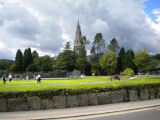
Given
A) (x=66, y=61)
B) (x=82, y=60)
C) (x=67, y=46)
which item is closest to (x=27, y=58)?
(x=67, y=46)

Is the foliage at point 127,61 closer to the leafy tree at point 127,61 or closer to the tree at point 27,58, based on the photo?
the leafy tree at point 127,61

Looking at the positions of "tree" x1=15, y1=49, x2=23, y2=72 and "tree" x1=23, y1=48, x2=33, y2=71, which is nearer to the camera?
"tree" x1=15, y1=49, x2=23, y2=72

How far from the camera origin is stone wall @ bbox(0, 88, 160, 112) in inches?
410

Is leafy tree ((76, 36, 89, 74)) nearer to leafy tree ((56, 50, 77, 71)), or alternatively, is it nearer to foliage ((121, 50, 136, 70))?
leafy tree ((56, 50, 77, 71))

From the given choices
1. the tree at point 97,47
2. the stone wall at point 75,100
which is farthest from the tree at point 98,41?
the stone wall at point 75,100

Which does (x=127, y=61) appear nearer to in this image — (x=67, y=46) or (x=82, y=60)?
(x=82, y=60)

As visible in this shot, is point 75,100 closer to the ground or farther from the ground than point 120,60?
closer to the ground

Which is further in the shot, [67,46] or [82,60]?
[67,46]

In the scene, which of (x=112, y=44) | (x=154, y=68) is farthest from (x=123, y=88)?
(x=112, y=44)

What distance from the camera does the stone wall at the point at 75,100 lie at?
10406 millimetres

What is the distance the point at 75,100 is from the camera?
1163 cm

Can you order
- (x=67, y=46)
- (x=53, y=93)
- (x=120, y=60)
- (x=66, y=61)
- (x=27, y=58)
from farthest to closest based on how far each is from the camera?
1. (x=27, y=58)
2. (x=120, y=60)
3. (x=67, y=46)
4. (x=66, y=61)
5. (x=53, y=93)

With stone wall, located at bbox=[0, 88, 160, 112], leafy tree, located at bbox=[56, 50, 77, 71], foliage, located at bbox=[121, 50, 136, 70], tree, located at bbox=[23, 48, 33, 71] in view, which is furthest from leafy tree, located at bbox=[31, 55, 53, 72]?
stone wall, located at bbox=[0, 88, 160, 112]

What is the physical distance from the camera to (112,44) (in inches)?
3733
